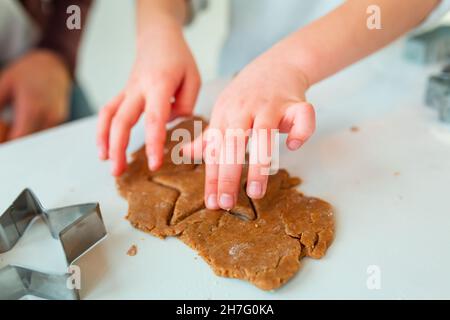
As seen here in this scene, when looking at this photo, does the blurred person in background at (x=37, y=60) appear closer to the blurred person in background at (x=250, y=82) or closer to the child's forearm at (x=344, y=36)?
the blurred person in background at (x=250, y=82)

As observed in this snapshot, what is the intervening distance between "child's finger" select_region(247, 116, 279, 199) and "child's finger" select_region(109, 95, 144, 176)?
0.77 ft

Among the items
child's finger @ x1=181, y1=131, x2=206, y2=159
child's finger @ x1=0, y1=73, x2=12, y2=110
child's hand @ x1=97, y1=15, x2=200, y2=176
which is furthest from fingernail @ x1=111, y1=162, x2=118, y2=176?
child's finger @ x1=0, y1=73, x2=12, y2=110

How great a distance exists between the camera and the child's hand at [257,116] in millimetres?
588

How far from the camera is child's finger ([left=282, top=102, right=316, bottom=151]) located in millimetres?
586

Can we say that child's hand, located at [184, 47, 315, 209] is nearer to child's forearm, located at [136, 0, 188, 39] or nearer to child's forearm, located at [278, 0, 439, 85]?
child's forearm, located at [278, 0, 439, 85]

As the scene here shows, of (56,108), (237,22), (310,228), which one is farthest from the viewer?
(56,108)

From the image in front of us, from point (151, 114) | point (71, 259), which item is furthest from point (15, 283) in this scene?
point (151, 114)

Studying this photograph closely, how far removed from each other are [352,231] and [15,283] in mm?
416

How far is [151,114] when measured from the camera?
2.39 ft

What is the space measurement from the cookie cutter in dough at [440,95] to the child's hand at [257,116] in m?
0.28

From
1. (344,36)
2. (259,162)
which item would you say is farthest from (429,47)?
(259,162)

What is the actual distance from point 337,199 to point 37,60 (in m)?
1.03
